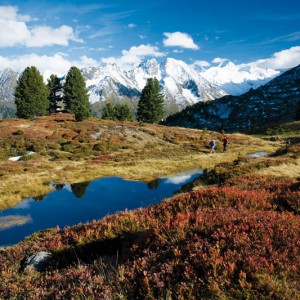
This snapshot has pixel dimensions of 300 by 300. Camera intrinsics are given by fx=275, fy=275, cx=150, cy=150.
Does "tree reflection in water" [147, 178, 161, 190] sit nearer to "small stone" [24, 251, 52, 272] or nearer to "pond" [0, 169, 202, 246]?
"pond" [0, 169, 202, 246]

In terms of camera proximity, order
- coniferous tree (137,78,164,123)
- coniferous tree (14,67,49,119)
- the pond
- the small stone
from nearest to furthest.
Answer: the small stone → the pond → coniferous tree (14,67,49,119) → coniferous tree (137,78,164,123)

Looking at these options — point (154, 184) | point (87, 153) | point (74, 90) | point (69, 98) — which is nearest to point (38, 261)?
point (154, 184)

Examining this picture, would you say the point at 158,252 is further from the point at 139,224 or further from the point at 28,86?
the point at 28,86

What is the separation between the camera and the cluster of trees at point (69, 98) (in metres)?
69.2

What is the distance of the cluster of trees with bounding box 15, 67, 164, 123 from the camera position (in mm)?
69250

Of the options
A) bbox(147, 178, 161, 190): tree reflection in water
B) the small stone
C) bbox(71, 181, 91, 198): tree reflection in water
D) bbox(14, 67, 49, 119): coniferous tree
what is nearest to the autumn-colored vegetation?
the small stone

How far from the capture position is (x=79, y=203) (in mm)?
17469

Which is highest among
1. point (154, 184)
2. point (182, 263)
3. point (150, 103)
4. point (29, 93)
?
point (29, 93)

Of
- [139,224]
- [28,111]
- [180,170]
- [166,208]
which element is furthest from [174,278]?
[28,111]

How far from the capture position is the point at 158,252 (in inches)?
206

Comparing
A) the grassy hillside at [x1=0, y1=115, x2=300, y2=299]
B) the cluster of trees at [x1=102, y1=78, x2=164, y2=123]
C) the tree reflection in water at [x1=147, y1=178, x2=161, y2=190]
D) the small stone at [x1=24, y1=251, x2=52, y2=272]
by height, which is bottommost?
the tree reflection in water at [x1=147, y1=178, x2=161, y2=190]

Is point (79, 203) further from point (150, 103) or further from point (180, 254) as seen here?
point (150, 103)

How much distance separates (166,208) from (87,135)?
136 ft

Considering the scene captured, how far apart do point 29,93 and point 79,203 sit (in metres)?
60.4
